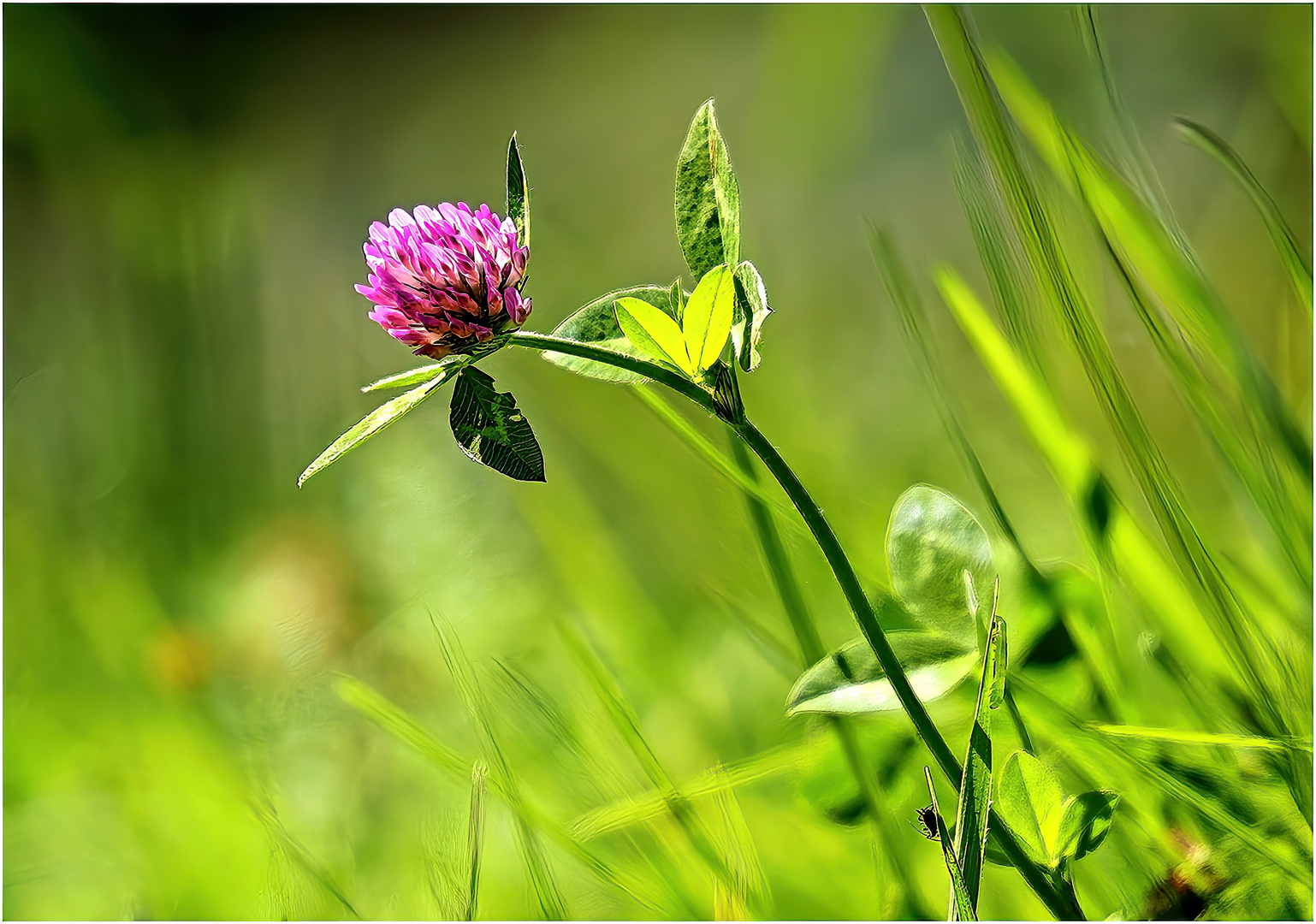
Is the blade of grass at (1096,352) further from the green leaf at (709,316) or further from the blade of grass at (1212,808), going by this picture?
the green leaf at (709,316)

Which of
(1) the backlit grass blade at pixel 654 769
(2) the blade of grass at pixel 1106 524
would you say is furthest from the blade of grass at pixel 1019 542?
(1) the backlit grass blade at pixel 654 769

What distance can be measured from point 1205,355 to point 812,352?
33 centimetres

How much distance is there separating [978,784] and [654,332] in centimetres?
11

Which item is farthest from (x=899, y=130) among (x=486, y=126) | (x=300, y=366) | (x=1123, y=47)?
(x=300, y=366)

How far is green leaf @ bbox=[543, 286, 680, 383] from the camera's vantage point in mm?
202

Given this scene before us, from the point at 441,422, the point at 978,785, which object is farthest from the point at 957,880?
the point at 441,422

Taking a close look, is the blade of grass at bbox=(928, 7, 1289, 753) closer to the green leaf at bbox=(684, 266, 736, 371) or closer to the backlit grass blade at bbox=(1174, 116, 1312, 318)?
the backlit grass blade at bbox=(1174, 116, 1312, 318)

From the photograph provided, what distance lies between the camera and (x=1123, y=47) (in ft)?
2.15

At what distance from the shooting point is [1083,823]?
194mm

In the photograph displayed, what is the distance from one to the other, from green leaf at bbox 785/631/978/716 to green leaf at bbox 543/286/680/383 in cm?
10

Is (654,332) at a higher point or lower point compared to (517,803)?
higher

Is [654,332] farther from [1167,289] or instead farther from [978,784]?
[1167,289]

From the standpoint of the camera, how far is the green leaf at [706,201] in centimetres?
20

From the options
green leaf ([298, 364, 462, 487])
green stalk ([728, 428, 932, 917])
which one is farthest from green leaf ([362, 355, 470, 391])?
green stalk ([728, 428, 932, 917])
